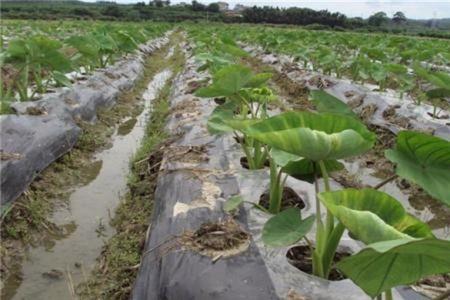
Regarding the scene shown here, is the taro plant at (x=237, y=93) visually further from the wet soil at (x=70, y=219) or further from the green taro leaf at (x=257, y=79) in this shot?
the wet soil at (x=70, y=219)

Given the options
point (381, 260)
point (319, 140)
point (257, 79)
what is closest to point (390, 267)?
point (381, 260)

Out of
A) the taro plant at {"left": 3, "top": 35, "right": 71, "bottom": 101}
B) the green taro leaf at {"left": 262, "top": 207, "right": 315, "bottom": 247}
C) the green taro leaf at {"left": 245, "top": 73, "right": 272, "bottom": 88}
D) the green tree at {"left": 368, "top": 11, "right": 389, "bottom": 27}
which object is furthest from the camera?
the green tree at {"left": 368, "top": 11, "right": 389, "bottom": 27}

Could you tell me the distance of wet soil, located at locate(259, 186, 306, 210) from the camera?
317 centimetres

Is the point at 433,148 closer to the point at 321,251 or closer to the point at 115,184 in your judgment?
the point at 321,251

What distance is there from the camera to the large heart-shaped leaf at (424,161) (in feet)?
5.92

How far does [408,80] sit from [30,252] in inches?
197

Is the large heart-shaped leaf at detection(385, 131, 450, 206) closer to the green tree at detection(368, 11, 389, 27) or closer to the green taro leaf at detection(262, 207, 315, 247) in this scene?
the green taro leaf at detection(262, 207, 315, 247)

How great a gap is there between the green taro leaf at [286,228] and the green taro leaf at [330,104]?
Result: 0.67 metres

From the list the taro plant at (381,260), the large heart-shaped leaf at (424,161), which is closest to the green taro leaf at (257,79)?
the large heart-shaped leaf at (424,161)

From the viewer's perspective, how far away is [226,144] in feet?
13.9

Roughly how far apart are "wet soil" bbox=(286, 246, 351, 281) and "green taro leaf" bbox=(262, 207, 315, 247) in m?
0.36

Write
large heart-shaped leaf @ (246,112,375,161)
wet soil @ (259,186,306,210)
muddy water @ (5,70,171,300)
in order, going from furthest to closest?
wet soil @ (259,186,306,210) → muddy water @ (5,70,171,300) → large heart-shaped leaf @ (246,112,375,161)

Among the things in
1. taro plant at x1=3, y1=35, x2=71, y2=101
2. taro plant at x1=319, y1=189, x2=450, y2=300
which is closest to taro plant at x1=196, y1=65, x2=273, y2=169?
taro plant at x1=319, y1=189, x2=450, y2=300

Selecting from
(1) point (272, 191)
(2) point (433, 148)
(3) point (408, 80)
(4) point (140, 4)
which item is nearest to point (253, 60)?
(3) point (408, 80)
